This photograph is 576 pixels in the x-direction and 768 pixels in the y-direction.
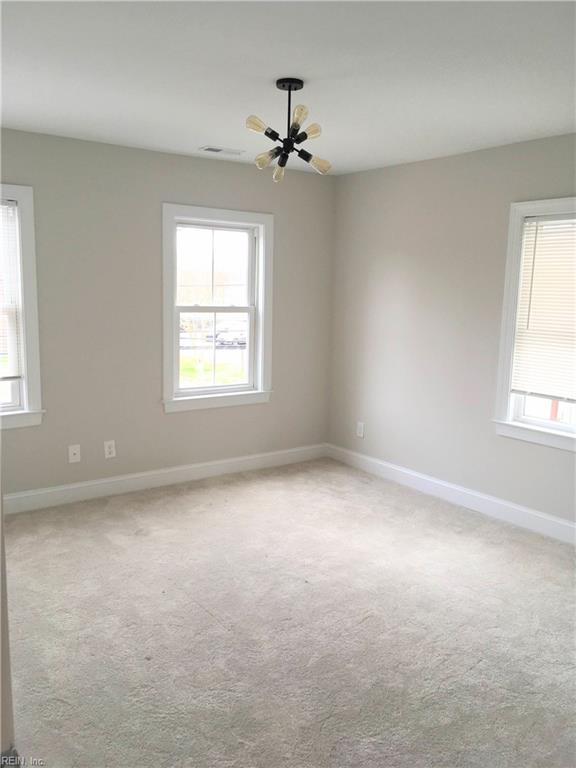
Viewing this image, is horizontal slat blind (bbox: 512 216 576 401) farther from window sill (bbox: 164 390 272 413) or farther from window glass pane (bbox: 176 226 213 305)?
window glass pane (bbox: 176 226 213 305)

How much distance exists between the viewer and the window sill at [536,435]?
12.6 feet

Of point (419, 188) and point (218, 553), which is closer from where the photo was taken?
point (218, 553)

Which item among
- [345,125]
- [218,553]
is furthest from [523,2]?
[218,553]

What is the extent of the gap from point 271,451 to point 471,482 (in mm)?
1755

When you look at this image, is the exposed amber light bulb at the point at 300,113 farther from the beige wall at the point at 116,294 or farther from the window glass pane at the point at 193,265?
the window glass pane at the point at 193,265

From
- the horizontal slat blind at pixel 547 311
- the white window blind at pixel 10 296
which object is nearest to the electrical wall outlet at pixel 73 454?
the white window blind at pixel 10 296

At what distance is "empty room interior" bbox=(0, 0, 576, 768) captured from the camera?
7.43 feet

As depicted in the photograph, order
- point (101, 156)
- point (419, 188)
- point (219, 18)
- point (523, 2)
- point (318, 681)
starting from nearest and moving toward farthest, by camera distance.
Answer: point (523, 2)
point (219, 18)
point (318, 681)
point (101, 156)
point (419, 188)

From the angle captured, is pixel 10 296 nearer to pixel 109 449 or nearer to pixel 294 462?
pixel 109 449

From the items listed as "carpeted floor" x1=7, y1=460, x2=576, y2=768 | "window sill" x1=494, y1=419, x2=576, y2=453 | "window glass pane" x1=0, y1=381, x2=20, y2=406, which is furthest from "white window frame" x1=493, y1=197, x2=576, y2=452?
"window glass pane" x1=0, y1=381, x2=20, y2=406

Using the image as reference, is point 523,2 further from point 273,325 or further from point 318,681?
point 273,325

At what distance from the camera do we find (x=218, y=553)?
3643mm

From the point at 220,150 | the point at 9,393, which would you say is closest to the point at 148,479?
the point at 9,393

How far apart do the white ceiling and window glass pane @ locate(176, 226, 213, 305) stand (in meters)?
0.90
